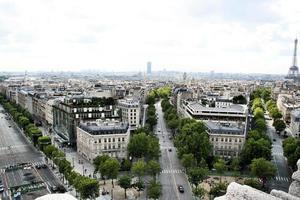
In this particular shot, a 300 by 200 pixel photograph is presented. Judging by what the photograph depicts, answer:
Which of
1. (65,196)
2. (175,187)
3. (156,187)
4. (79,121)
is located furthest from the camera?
(79,121)

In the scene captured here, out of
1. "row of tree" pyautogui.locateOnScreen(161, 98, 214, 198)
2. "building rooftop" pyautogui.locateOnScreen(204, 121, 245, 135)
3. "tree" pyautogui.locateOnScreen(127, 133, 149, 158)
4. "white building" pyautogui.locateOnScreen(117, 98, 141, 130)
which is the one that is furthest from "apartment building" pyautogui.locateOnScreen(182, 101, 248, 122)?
"tree" pyautogui.locateOnScreen(127, 133, 149, 158)

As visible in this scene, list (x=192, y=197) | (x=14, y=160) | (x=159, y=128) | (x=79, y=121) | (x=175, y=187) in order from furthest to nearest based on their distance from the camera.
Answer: (x=159, y=128), (x=79, y=121), (x=14, y=160), (x=175, y=187), (x=192, y=197)

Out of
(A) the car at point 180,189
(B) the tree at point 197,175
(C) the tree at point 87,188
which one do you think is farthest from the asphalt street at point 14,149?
(B) the tree at point 197,175

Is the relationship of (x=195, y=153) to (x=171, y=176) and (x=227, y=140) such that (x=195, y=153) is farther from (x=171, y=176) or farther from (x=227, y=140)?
(x=227, y=140)

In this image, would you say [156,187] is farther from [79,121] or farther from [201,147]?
[79,121]

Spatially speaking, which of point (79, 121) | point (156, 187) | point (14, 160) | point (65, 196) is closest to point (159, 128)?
point (79, 121)

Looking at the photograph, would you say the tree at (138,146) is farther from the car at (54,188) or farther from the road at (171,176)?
the car at (54,188)

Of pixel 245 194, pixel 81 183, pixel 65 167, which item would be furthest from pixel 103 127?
pixel 245 194

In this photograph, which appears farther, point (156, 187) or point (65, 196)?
point (156, 187)
